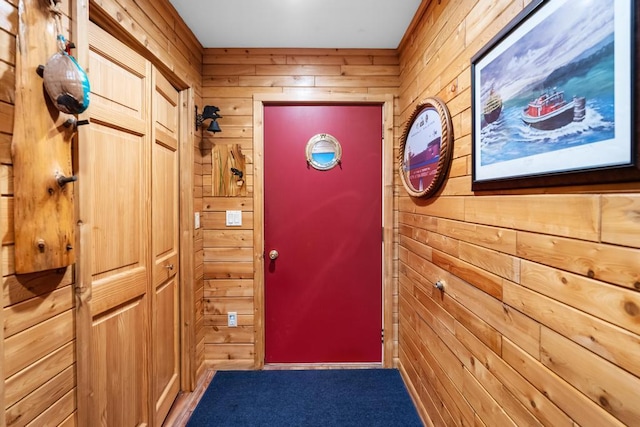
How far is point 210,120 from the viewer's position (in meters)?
2.23

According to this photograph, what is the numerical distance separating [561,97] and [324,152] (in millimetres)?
1621

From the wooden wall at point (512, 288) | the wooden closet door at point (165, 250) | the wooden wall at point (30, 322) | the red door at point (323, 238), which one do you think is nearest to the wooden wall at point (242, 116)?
the red door at point (323, 238)

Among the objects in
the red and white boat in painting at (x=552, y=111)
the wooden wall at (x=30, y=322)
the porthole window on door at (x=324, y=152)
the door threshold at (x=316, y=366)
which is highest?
the porthole window on door at (x=324, y=152)

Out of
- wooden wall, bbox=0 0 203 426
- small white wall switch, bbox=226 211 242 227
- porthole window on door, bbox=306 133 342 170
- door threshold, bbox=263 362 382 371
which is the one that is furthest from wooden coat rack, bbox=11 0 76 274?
door threshold, bbox=263 362 382 371

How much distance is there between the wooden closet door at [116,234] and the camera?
1134 millimetres

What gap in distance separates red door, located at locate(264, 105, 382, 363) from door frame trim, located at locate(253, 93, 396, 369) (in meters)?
0.04

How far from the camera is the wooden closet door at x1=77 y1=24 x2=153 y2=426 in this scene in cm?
113

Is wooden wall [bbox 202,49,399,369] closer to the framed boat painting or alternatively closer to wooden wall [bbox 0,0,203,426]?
wooden wall [bbox 0,0,203,426]

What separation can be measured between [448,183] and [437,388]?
1.10 m

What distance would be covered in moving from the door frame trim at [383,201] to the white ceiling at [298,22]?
0.37 m

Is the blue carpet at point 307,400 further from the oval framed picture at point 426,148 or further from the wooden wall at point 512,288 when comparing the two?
the oval framed picture at point 426,148

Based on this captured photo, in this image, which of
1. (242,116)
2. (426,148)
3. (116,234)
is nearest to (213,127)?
(242,116)

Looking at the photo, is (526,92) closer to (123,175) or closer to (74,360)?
(123,175)

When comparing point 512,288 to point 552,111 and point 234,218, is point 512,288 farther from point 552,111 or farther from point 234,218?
point 234,218
